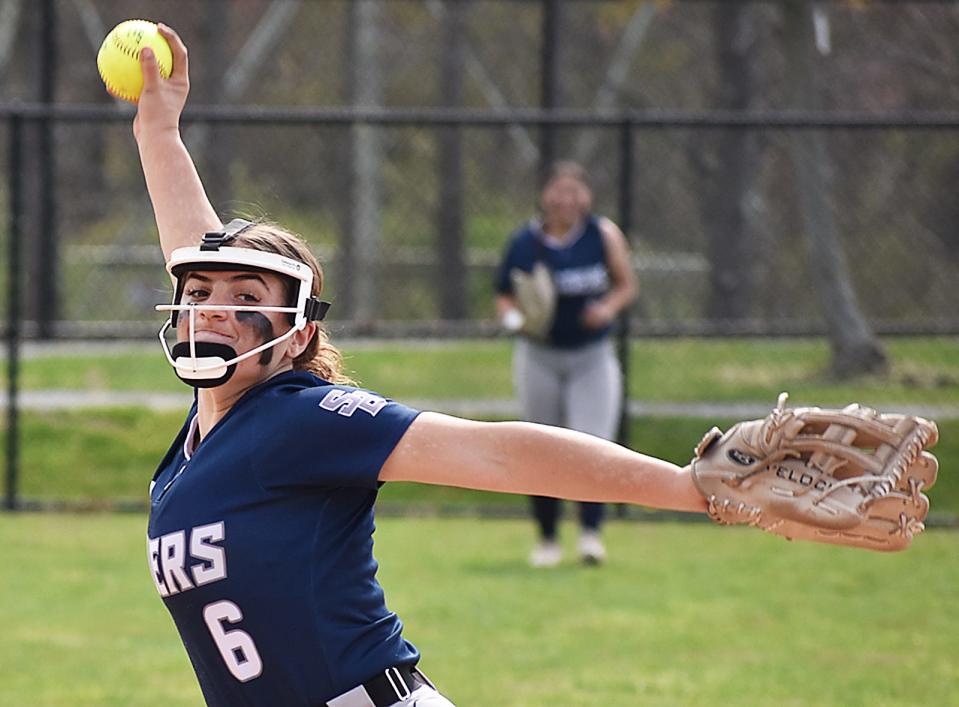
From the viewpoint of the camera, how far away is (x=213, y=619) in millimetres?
Result: 3094

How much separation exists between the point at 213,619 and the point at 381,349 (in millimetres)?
10301

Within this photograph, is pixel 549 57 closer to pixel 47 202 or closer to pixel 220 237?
pixel 47 202

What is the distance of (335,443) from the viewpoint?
3.01 m

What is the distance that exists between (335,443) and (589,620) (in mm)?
4953

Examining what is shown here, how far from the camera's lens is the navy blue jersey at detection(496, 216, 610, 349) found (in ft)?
30.9

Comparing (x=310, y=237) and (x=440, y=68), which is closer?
(x=310, y=237)

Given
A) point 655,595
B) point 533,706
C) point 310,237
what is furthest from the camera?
point 310,237

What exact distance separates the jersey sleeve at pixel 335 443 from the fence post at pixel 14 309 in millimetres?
8458

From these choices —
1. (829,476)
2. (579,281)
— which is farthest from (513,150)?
(829,476)

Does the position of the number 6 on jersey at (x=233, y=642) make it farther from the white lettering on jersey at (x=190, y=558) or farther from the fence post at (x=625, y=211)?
the fence post at (x=625, y=211)

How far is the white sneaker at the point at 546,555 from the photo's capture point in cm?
928

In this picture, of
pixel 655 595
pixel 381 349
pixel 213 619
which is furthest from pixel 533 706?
pixel 381 349

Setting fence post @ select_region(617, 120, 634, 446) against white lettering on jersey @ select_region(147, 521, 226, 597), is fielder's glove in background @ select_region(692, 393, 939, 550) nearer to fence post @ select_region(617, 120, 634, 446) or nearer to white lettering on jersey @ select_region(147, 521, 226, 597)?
white lettering on jersey @ select_region(147, 521, 226, 597)

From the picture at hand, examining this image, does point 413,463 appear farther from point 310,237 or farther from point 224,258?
point 310,237
